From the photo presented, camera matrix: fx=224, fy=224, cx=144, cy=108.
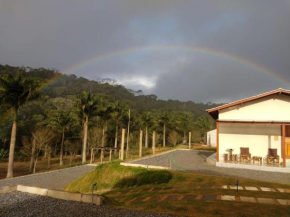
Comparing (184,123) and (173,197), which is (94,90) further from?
(173,197)

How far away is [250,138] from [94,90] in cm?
9360

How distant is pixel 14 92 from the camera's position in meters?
21.7

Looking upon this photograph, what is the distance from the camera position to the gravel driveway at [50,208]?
6438 mm

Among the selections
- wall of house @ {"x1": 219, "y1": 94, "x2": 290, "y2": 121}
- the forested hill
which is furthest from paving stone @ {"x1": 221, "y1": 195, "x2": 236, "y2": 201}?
the forested hill

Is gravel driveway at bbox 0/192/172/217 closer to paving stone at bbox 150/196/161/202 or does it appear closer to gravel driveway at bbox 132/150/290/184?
Result: paving stone at bbox 150/196/161/202

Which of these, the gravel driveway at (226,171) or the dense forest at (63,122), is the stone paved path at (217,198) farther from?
the dense forest at (63,122)

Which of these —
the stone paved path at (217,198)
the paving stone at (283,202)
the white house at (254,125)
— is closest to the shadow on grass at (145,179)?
the stone paved path at (217,198)

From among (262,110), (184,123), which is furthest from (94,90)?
(262,110)

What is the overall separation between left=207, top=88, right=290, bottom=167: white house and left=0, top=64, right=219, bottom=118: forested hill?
177 ft

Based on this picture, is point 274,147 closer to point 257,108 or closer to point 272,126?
point 272,126

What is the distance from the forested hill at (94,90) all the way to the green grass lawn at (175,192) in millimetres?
52326

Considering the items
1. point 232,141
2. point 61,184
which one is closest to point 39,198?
point 61,184

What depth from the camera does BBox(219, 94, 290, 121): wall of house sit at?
55.5ft

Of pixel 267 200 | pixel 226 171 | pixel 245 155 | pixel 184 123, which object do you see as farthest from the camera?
pixel 184 123
